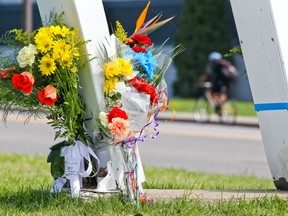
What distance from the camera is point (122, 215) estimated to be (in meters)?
5.87

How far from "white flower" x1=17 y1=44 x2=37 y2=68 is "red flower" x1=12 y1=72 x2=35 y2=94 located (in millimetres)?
135

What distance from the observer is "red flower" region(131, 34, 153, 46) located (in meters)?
6.37

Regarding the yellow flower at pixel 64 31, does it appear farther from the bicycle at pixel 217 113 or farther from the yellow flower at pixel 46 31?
the bicycle at pixel 217 113

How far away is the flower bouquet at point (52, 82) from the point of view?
19.9ft

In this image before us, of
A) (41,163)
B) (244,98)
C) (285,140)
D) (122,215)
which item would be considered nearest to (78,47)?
(122,215)

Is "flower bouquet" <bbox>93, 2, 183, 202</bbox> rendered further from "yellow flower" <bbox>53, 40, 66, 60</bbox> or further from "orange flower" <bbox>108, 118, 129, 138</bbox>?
"yellow flower" <bbox>53, 40, 66, 60</bbox>

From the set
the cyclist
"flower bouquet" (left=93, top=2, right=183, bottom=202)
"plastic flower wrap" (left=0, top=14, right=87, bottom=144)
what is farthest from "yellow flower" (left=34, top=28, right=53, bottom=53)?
the cyclist

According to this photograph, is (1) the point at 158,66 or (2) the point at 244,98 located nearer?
(1) the point at 158,66

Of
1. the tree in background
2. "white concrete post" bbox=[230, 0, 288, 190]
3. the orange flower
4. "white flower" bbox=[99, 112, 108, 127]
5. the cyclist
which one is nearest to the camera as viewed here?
the orange flower

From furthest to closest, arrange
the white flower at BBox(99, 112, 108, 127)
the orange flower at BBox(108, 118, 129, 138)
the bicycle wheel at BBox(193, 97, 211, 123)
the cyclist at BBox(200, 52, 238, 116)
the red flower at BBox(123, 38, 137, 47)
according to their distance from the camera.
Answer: the cyclist at BBox(200, 52, 238, 116) → the bicycle wheel at BBox(193, 97, 211, 123) → the red flower at BBox(123, 38, 137, 47) → the white flower at BBox(99, 112, 108, 127) → the orange flower at BBox(108, 118, 129, 138)

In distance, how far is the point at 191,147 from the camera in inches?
655

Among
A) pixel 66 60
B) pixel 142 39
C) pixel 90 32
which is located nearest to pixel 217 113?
pixel 142 39

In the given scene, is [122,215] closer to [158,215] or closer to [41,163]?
[158,215]

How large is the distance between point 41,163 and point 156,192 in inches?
183
